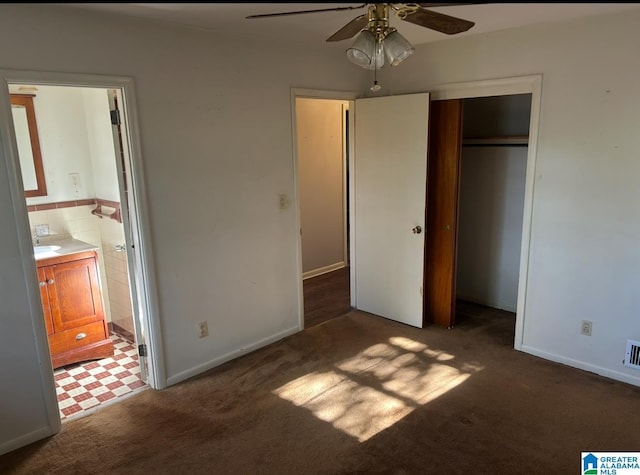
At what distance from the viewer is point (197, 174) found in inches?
123

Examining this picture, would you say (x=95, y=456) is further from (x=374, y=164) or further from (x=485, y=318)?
(x=485, y=318)

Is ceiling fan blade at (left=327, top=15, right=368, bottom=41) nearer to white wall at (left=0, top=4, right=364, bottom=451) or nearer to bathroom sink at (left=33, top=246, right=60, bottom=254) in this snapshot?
white wall at (left=0, top=4, right=364, bottom=451)

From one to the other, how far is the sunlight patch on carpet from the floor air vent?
961mm

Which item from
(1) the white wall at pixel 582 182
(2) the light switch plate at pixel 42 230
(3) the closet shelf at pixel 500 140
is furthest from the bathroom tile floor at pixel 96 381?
(3) the closet shelf at pixel 500 140

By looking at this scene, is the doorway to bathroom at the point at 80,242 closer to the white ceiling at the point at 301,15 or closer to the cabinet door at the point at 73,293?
the cabinet door at the point at 73,293

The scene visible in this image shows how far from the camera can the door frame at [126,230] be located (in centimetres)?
238

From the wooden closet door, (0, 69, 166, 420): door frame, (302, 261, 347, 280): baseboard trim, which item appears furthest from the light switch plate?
the wooden closet door

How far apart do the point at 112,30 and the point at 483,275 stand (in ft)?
12.0

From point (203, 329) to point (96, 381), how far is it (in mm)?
886

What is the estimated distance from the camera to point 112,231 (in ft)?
12.7

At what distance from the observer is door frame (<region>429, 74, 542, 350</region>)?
10.6 feet

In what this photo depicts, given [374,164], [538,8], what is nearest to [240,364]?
[374,164]

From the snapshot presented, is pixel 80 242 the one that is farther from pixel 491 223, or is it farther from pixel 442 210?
pixel 491 223

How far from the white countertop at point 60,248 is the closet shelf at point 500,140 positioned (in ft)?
11.0
